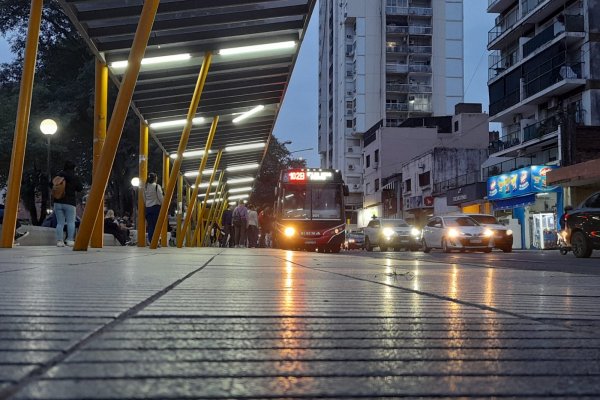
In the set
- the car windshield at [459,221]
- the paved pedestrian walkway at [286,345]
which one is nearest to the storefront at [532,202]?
the car windshield at [459,221]

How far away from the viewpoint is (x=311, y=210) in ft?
77.6

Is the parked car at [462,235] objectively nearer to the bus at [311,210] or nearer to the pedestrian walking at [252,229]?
the bus at [311,210]

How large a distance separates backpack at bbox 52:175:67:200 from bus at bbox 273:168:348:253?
11.5 metres

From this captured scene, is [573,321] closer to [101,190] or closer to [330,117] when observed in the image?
[101,190]

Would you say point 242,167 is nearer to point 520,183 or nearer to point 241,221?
point 241,221

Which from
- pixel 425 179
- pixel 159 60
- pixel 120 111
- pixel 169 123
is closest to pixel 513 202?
pixel 425 179

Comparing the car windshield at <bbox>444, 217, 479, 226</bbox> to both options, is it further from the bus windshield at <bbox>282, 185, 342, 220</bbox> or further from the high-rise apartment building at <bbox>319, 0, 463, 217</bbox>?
the high-rise apartment building at <bbox>319, 0, 463, 217</bbox>

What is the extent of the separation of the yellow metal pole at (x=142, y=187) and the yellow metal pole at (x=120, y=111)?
6.46 metres

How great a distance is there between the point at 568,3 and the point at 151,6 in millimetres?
34251

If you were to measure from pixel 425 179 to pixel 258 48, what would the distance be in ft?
136

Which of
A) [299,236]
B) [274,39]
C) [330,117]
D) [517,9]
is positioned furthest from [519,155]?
[330,117]

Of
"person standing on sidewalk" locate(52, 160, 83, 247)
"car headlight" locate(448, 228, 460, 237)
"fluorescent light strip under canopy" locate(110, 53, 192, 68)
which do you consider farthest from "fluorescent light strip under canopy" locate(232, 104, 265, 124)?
"car headlight" locate(448, 228, 460, 237)

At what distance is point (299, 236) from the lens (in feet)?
76.0

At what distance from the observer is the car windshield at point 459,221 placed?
86.4 ft
